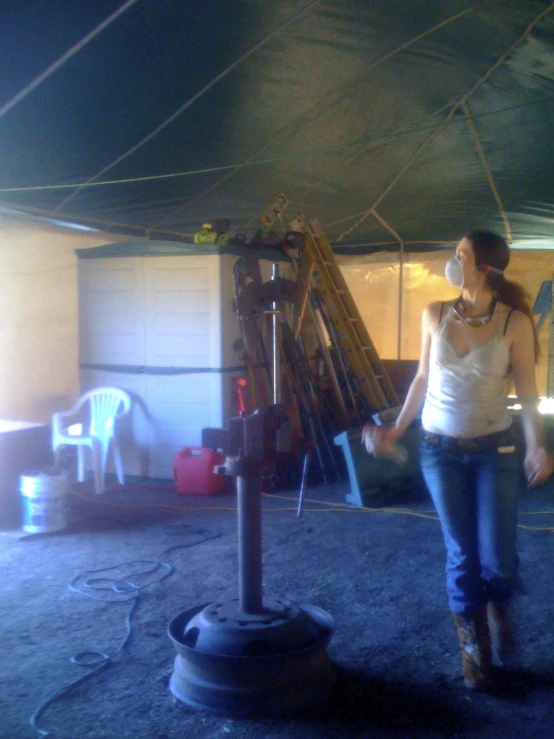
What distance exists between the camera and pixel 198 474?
5559 millimetres

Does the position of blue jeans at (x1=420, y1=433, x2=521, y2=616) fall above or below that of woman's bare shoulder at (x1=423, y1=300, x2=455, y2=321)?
below

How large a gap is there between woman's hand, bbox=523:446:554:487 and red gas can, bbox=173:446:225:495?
3466mm

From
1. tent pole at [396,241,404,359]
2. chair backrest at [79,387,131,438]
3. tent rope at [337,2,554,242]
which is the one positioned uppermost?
tent rope at [337,2,554,242]

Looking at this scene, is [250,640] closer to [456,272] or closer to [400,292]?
[456,272]

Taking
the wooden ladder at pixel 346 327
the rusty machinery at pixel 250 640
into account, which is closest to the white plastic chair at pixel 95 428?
the wooden ladder at pixel 346 327

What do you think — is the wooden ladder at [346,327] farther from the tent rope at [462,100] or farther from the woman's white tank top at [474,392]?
the woman's white tank top at [474,392]

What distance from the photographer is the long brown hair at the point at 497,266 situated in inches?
97.2

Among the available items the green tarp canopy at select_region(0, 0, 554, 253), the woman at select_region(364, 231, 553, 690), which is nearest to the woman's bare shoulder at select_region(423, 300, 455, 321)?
the woman at select_region(364, 231, 553, 690)

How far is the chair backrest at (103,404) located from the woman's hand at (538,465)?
415 centimetres

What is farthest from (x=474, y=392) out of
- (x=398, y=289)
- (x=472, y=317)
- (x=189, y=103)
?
(x=398, y=289)

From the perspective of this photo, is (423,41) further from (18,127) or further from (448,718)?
(448,718)

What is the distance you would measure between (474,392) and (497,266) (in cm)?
46

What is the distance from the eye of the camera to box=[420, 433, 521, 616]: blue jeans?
2348 mm

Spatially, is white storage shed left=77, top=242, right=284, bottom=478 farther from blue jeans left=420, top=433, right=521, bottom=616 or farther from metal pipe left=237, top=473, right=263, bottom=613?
blue jeans left=420, top=433, right=521, bottom=616
